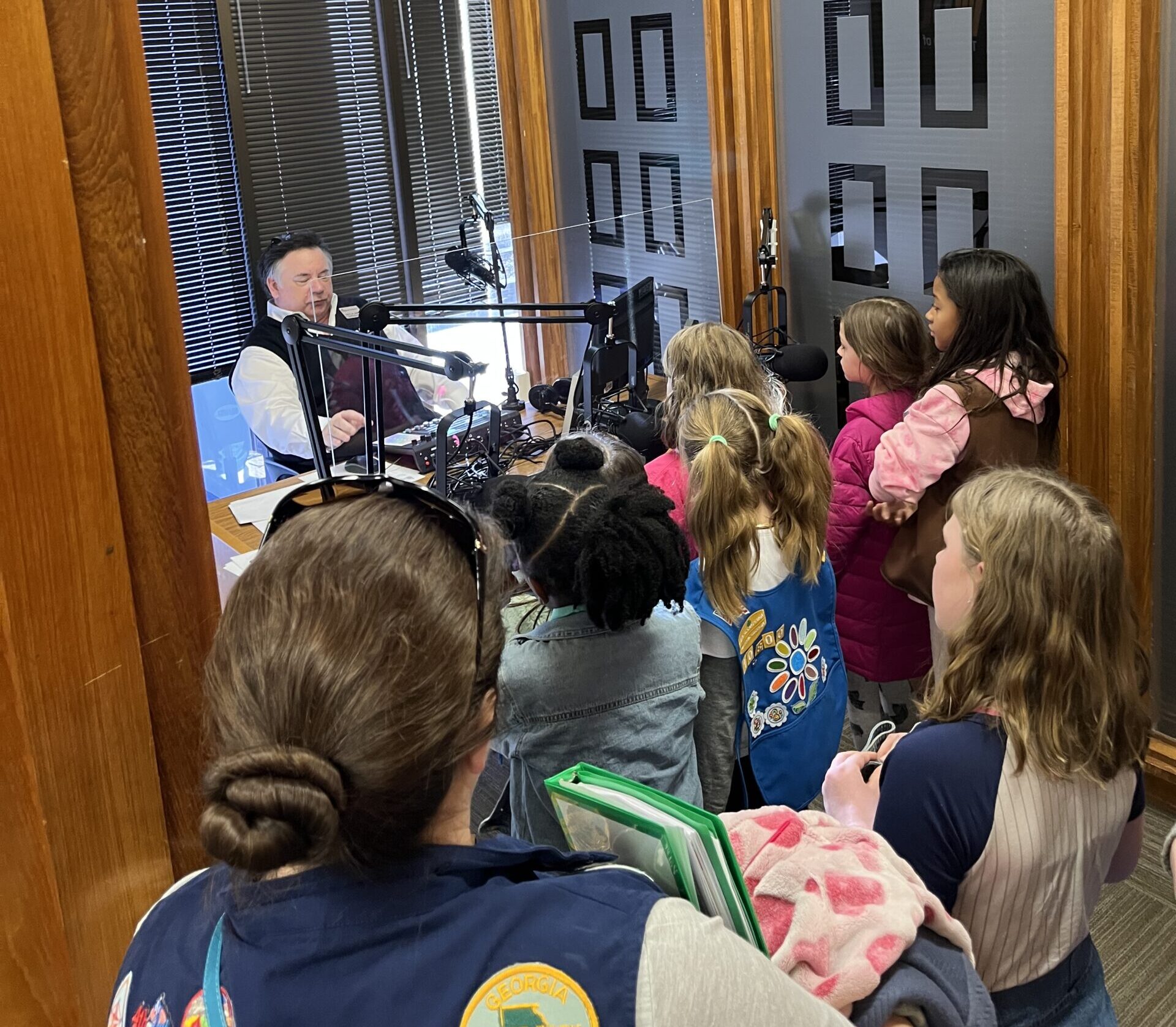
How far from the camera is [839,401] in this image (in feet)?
11.9

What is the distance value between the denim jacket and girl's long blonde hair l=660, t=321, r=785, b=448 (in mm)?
1014

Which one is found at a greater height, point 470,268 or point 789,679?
point 470,268

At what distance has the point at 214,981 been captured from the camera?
2.41ft

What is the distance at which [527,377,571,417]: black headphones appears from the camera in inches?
113

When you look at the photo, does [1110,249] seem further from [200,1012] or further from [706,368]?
[200,1012]

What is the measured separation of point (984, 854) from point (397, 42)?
3117mm

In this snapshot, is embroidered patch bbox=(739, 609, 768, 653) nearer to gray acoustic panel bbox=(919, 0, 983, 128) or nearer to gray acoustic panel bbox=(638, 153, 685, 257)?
gray acoustic panel bbox=(919, 0, 983, 128)


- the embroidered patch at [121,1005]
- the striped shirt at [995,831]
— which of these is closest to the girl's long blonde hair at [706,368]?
the striped shirt at [995,831]

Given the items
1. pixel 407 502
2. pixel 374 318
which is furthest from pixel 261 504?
pixel 407 502

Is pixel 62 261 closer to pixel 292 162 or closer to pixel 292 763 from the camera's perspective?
pixel 292 763

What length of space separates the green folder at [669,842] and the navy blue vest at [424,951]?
49 mm

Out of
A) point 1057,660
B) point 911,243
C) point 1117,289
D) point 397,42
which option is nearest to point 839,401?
point 911,243

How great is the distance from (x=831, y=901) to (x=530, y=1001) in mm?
331

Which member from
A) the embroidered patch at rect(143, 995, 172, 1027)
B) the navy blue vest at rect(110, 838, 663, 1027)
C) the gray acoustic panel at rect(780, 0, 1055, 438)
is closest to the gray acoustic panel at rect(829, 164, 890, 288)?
the gray acoustic panel at rect(780, 0, 1055, 438)
